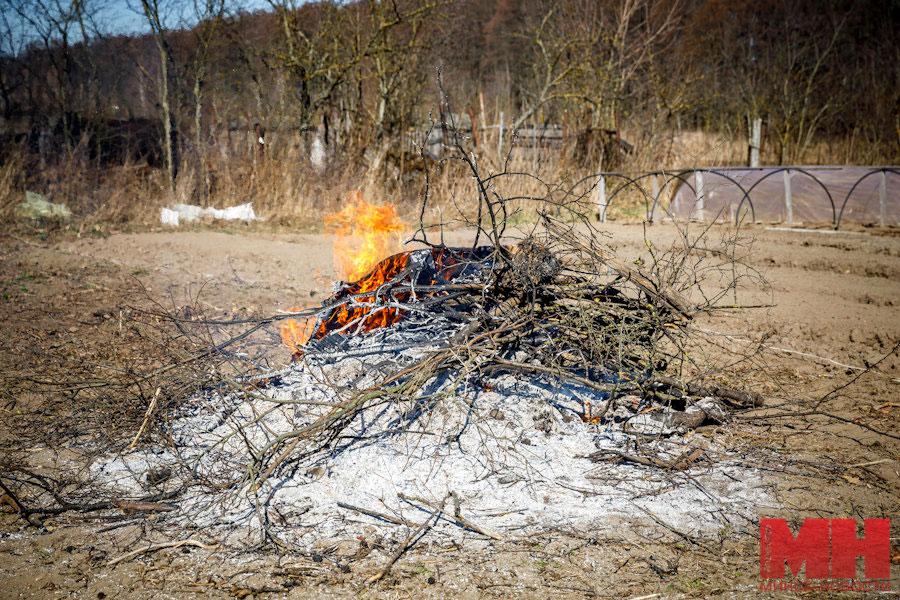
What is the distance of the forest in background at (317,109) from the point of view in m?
11.9

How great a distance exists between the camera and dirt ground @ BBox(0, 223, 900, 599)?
236 centimetres

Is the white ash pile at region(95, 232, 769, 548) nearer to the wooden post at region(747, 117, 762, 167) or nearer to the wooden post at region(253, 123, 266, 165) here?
the wooden post at region(253, 123, 266, 165)

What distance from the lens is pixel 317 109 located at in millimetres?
13664

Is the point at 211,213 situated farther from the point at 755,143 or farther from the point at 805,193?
the point at 755,143

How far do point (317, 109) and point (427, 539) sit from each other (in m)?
12.7

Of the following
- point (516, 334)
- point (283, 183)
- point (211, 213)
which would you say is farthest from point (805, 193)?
point (211, 213)

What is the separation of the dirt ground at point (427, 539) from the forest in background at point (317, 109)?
206 inches

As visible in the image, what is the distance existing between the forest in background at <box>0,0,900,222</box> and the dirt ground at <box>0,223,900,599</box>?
5230 millimetres

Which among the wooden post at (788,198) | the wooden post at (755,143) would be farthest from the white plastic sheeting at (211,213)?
the wooden post at (755,143)

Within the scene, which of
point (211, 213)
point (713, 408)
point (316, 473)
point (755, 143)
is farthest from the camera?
point (755, 143)

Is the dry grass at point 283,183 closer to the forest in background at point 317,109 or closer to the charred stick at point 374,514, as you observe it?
the forest in background at point 317,109

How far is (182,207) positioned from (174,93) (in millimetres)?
4643

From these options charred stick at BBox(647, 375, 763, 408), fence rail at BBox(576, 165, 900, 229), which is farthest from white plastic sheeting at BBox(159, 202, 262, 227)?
charred stick at BBox(647, 375, 763, 408)

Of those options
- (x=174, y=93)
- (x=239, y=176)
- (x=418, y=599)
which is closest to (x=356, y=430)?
Answer: (x=418, y=599)
